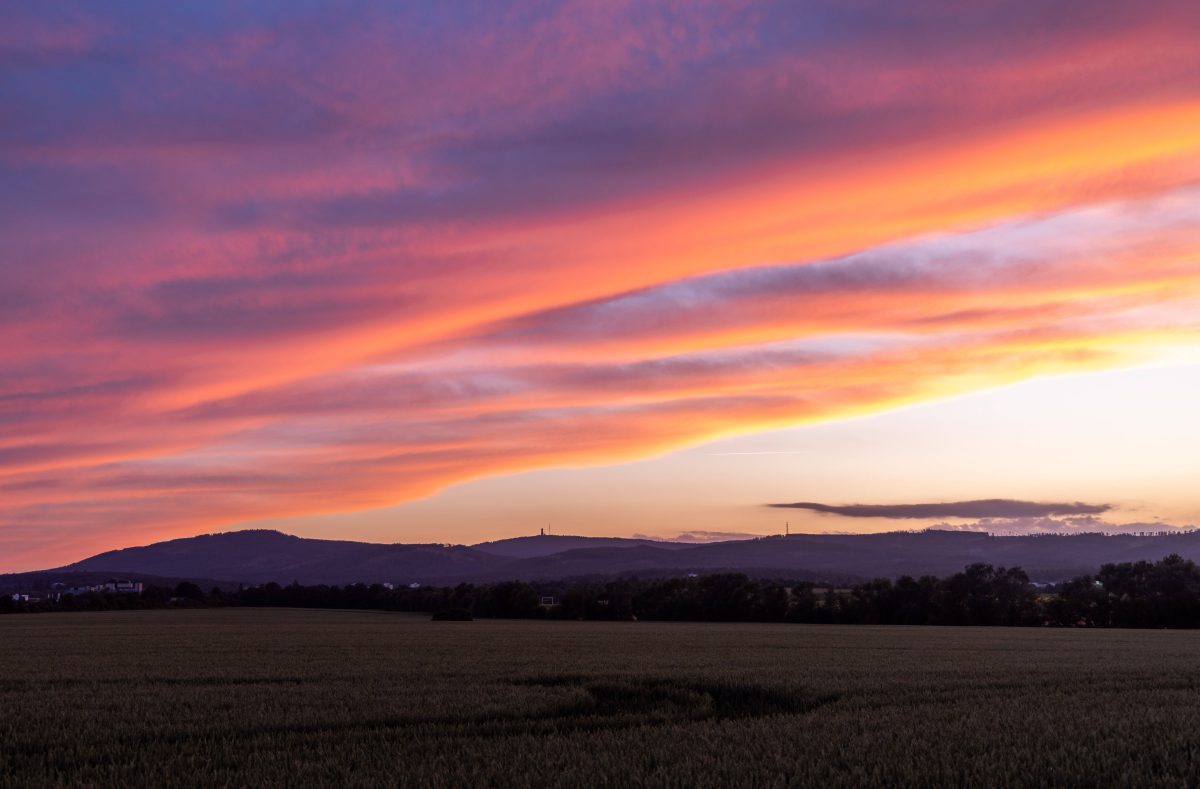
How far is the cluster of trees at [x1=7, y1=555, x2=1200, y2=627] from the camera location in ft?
352

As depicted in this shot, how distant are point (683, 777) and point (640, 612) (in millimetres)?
120659

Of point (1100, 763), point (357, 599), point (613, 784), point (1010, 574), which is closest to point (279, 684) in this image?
point (613, 784)

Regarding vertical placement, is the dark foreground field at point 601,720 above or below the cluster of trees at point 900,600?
above

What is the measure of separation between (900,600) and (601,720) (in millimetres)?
99499

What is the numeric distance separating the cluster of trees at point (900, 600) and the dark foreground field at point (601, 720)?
227ft

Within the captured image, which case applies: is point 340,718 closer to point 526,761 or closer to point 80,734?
point 80,734

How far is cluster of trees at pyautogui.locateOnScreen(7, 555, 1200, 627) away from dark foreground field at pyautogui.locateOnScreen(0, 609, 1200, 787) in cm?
6915

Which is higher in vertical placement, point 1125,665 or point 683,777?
point 683,777

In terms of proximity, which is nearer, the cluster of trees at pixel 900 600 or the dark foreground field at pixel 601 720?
the dark foreground field at pixel 601 720

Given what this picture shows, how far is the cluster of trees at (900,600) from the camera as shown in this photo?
4230 inches

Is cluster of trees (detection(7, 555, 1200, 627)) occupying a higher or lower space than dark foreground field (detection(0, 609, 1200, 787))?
lower

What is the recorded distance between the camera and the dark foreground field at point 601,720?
1661 centimetres

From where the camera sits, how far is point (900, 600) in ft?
381

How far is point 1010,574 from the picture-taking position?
116 metres
